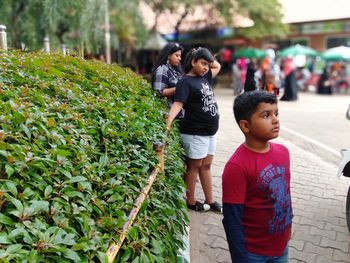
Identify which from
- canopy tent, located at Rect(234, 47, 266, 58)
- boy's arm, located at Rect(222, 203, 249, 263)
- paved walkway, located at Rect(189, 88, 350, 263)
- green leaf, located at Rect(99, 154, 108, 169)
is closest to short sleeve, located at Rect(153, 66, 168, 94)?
paved walkway, located at Rect(189, 88, 350, 263)

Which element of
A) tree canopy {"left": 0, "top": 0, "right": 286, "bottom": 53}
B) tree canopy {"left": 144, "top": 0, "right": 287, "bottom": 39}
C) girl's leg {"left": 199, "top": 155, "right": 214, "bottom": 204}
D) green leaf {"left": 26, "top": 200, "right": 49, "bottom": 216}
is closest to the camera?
green leaf {"left": 26, "top": 200, "right": 49, "bottom": 216}

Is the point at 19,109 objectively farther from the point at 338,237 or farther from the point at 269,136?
the point at 338,237

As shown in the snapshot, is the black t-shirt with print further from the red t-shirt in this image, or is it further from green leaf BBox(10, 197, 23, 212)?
green leaf BBox(10, 197, 23, 212)

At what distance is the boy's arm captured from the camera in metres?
2.08

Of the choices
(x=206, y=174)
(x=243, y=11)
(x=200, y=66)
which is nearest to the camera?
(x=200, y=66)

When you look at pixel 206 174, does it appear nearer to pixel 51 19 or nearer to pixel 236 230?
pixel 236 230

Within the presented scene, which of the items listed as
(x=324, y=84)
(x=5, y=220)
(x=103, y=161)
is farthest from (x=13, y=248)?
(x=324, y=84)

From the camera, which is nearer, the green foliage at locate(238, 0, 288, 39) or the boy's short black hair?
the boy's short black hair

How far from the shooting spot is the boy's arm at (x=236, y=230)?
6.84 ft

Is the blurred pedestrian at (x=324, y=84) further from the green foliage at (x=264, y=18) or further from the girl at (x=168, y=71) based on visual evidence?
the girl at (x=168, y=71)

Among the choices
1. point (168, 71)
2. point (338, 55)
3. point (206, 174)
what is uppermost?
point (338, 55)

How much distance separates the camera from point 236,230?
6.87 feet

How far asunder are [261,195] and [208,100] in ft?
5.75

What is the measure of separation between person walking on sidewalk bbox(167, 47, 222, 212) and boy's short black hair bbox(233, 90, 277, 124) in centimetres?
136
